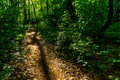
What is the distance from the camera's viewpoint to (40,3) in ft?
138

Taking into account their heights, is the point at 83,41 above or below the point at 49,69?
above

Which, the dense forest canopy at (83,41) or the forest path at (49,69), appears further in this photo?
the dense forest canopy at (83,41)

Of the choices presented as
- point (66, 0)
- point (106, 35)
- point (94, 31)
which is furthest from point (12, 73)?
point (66, 0)

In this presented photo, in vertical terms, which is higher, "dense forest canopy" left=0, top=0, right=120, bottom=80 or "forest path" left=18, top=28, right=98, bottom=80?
"dense forest canopy" left=0, top=0, right=120, bottom=80

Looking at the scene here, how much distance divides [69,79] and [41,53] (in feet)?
16.3

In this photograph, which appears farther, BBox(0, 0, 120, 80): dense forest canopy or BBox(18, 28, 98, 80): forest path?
BBox(0, 0, 120, 80): dense forest canopy

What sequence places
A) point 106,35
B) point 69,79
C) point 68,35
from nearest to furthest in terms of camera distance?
point 69,79, point 68,35, point 106,35

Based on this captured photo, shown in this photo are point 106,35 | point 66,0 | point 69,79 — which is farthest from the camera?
point 66,0

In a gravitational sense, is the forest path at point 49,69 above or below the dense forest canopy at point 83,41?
below

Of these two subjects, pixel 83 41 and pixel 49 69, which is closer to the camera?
pixel 49 69

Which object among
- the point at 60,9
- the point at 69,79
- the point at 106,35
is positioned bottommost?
the point at 69,79

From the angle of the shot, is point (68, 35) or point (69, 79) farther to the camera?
point (68, 35)

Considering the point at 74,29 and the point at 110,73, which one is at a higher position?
the point at 74,29

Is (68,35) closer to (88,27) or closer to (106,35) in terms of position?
(88,27)
